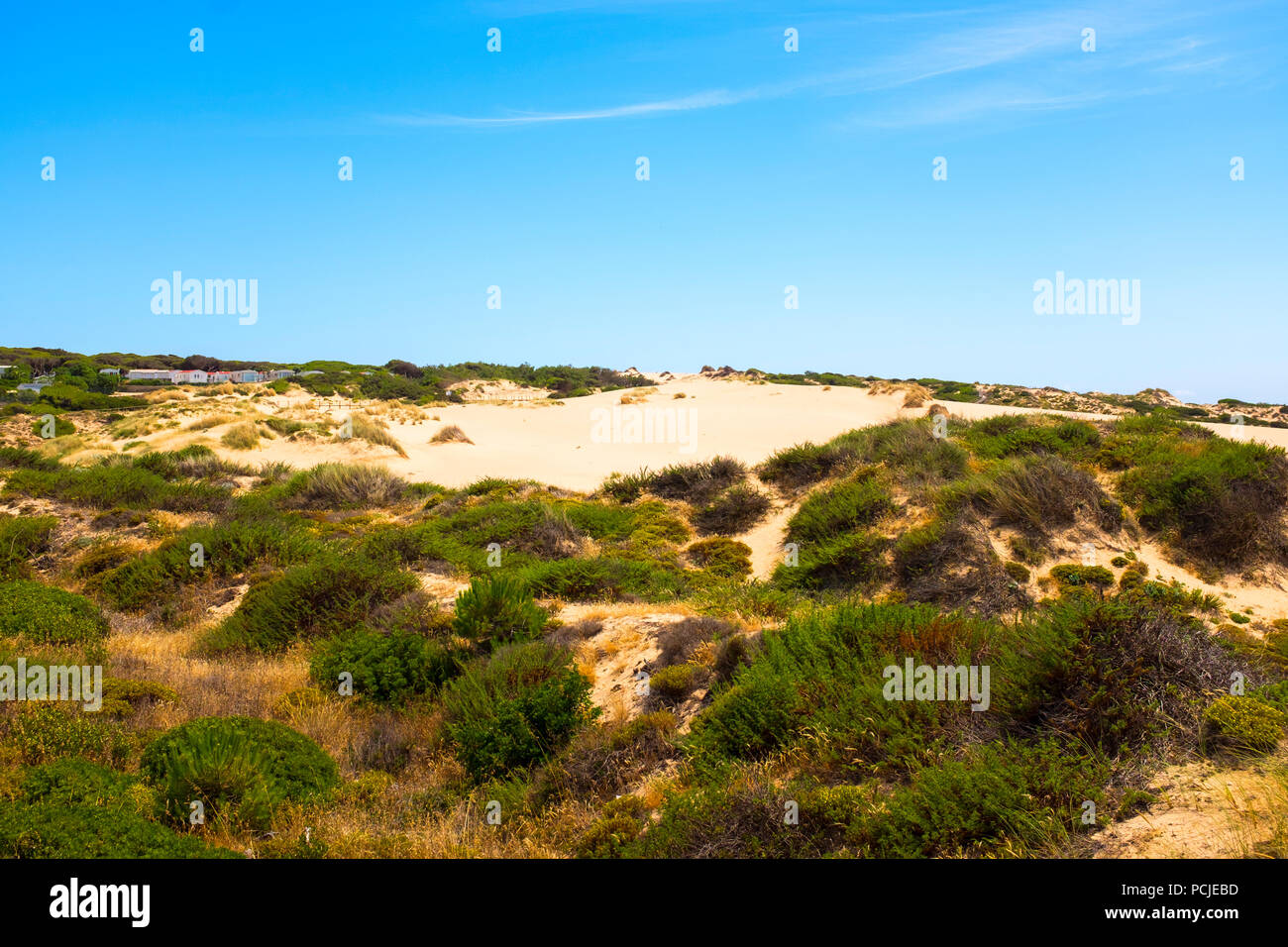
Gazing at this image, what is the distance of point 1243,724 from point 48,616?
1264 centimetres

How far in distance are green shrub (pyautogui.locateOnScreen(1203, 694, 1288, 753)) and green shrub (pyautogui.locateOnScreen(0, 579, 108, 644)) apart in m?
11.6

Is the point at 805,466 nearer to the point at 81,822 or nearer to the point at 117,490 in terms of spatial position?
the point at 81,822

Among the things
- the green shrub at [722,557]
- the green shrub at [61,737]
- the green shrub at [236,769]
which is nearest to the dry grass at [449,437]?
the green shrub at [722,557]

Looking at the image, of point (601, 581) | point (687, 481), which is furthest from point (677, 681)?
point (687, 481)

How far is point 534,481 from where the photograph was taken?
21438 millimetres

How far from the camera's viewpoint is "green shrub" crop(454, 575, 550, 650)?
380 inches

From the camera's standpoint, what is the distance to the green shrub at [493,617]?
9641 mm

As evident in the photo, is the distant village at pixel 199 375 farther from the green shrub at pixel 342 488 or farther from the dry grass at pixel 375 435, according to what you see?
the green shrub at pixel 342 488

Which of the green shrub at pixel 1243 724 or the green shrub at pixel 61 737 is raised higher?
the green shrub at pixel 1243 724

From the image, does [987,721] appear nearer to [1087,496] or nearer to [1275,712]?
[1275,712]

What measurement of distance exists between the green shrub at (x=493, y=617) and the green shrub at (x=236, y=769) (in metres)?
2.87

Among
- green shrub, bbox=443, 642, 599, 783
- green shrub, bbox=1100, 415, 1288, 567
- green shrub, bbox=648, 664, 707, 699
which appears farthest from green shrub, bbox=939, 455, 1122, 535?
green shrub, bbox=443, 642, 599, 783
